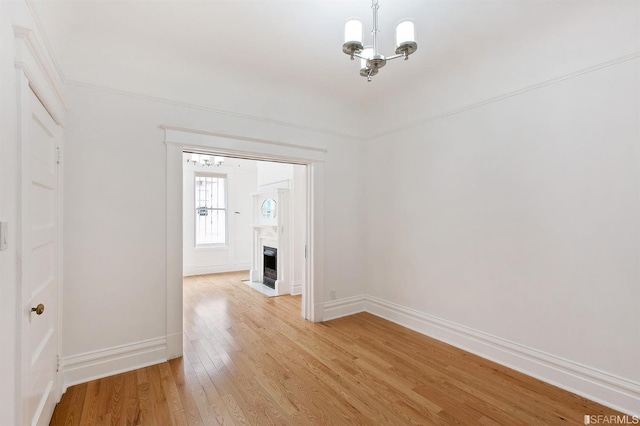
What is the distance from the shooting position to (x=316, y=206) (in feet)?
13.0

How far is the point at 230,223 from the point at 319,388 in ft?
19.1

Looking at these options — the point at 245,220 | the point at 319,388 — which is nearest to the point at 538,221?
the point at 319,388

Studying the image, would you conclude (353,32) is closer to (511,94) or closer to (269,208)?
(511,94)

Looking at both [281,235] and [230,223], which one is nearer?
[281,235]

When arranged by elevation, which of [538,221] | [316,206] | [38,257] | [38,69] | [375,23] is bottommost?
[38,257]

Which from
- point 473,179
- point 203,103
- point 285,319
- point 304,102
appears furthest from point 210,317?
point 473,179

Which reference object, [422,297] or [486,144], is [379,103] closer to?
[486,144]

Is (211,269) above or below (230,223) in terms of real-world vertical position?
below

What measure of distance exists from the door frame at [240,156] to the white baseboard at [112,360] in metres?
0.12

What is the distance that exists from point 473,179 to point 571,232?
974 millimetres

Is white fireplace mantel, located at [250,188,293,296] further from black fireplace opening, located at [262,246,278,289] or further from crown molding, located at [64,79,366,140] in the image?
crown molding, located at [64,79,366,140]

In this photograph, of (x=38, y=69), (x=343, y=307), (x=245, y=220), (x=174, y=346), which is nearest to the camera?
(x=38, y=69)

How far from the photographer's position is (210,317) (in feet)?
13.5

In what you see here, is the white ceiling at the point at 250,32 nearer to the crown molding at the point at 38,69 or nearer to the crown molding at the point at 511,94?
the crown molding at the point at 38,69
